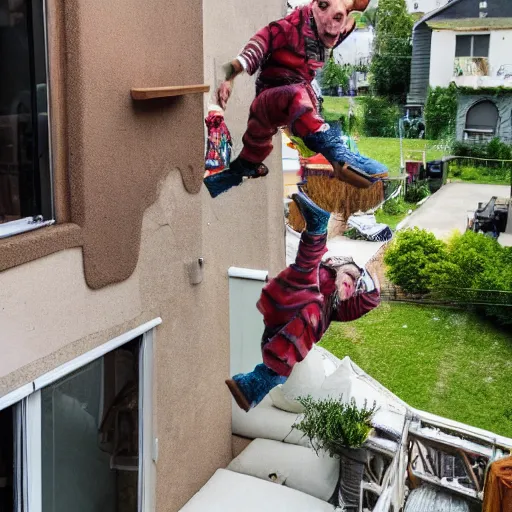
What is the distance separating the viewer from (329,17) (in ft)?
12.0

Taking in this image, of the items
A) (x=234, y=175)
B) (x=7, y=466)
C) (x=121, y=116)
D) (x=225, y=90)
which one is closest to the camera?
(x=7, y=466)

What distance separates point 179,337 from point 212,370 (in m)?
0.47

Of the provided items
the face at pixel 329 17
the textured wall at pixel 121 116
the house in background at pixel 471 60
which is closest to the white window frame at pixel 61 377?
the textured wall at pixel 121 116

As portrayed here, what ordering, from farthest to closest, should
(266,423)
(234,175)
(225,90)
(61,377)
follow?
(266,423) < (234,175) < (225,90) < (61,377)

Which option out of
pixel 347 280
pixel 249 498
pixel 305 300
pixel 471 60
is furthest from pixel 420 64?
pixel 249 498

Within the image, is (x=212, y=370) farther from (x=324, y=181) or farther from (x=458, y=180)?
(x=458, y=180)

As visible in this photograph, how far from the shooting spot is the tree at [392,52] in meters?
4.23

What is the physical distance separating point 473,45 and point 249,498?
9.36 feet

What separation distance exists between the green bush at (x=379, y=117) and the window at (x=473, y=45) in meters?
0.49

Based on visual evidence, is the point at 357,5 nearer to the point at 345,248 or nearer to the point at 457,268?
the point at 345,248

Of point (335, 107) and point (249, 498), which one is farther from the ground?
point (335, 107)

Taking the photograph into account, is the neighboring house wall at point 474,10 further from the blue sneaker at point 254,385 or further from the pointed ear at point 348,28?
the blue sneaker at point 254,385

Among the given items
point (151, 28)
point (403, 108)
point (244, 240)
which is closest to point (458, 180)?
point (403, 108)

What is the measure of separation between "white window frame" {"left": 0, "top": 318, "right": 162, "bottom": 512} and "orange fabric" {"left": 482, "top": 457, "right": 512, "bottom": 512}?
1705mm
